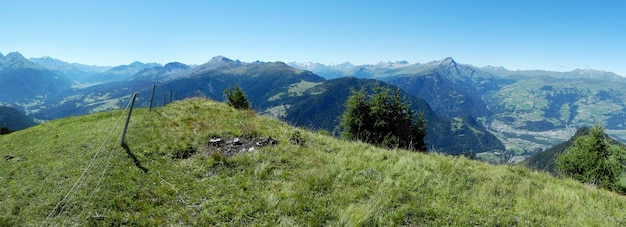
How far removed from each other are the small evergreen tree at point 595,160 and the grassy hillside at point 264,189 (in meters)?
30.7

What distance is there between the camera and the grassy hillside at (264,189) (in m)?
9.07

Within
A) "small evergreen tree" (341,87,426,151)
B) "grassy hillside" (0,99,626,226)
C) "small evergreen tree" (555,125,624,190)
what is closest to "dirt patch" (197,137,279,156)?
"grassy hillside" (0,99,626,226)

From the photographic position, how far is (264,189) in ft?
35.4

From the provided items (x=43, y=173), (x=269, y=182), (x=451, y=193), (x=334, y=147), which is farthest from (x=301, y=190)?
(x=43, y=173)

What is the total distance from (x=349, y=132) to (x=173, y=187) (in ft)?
131

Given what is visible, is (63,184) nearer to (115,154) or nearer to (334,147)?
(115,154)

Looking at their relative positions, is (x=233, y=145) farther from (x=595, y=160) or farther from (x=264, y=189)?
(x=595, y=160)

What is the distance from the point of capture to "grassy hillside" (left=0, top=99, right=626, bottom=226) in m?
9.07

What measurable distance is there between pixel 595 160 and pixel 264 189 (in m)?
45.4

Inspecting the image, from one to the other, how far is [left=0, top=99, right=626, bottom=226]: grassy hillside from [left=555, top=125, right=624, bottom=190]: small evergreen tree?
30.7m

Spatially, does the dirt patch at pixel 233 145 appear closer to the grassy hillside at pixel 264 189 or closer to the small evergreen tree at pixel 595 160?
the grassy hillside at pixel 264 189

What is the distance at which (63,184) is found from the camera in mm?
10672

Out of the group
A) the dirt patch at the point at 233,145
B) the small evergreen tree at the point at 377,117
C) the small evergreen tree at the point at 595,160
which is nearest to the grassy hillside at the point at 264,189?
the dirt patch at the point at 233,145

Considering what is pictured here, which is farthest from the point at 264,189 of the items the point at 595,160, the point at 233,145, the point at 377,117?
the point at 595,160
